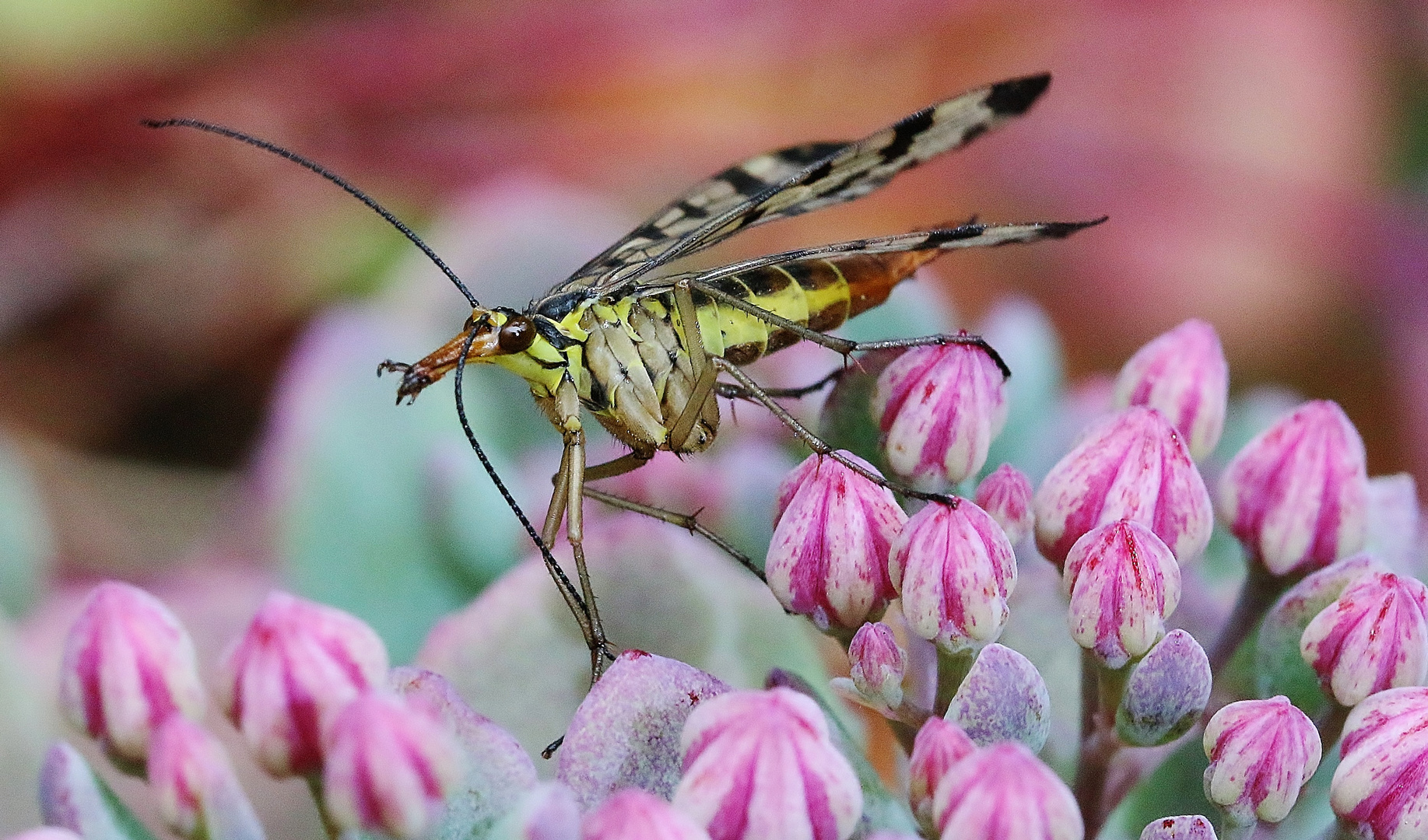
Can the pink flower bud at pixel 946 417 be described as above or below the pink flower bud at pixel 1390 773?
above

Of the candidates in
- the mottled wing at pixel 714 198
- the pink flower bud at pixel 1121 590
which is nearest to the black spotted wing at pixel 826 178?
the mottled wing at pixel 714 198

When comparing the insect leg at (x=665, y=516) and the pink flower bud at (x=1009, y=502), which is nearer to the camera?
the pink flower bud at (x=1009, y=502)

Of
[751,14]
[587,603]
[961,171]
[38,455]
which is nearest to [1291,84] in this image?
[961,171]

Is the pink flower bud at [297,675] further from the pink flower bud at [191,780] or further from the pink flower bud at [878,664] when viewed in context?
the pink flower bud at [878,664]

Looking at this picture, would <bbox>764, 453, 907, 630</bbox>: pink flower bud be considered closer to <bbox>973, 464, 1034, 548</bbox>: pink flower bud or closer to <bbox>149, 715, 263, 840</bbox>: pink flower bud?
<bbox>973, 464, 1034, 548</bbox>: pink flower bud

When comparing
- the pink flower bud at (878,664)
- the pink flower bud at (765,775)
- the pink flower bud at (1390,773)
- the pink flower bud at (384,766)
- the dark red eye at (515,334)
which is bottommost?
the pink flower bud at (1390,773)

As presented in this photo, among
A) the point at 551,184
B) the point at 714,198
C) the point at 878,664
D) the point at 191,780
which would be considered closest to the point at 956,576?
the point at 878,664

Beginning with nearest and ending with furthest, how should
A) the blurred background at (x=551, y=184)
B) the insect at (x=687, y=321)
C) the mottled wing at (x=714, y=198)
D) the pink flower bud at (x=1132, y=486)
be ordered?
1. the pink flower bud at (x=1132, y=486)
2. the insect at (x=687, y=321)
3. the mottled wing at (x=714, y=198)
4. the blurred background at (x=551, y=184)

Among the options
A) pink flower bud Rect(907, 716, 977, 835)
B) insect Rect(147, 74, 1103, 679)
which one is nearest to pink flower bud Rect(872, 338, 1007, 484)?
insect Rect(147, 74, 1103, 679)
